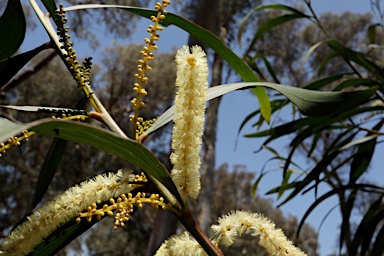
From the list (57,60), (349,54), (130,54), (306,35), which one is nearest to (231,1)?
(130,54)

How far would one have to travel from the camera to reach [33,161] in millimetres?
9742

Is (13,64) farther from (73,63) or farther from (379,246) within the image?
(379,246)

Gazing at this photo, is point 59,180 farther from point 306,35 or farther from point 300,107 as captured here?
point 300,107

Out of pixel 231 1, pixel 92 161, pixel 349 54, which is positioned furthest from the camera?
pixel 92 161

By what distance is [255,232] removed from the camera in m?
0.37

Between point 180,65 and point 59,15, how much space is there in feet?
0.42

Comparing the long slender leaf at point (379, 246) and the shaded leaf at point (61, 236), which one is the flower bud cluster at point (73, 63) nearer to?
the shaded leaf at point (61, 236)

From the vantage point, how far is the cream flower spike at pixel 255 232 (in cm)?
36

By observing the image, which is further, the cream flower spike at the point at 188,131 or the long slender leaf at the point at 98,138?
the cream flower spike at the point at 188,131

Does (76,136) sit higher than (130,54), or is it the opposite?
(130,54)

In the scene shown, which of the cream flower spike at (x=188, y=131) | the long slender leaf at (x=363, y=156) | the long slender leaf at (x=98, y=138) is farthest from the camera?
Result: the long slender leaf at (x=363, y=156)

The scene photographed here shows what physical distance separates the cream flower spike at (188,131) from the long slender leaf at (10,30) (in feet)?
0.93

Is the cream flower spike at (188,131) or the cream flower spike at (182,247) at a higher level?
the cream flower spike at (188,131)

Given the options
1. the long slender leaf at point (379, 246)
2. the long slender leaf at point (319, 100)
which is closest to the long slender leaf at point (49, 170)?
the long slender leaf at point (319, 100)
